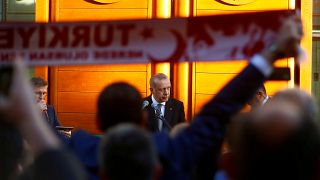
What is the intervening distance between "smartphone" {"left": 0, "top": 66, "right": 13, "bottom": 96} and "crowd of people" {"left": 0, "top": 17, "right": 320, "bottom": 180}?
5.0 inches

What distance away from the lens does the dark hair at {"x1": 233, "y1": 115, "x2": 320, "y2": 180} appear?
1914 millimetres

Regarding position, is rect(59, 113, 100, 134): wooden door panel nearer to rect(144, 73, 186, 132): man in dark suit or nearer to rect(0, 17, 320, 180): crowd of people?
rect(144, 73, 186, 132): man in dark suit

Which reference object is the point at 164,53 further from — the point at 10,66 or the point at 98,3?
the point at 98,3

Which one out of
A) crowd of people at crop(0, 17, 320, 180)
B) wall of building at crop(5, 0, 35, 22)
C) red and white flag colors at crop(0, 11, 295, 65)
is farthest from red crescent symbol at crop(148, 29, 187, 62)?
wall of building at crop(5, 0, 35, 22)

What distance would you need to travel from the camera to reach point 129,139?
7.04ft

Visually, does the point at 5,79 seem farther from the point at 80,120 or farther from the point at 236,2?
the point at 236,2

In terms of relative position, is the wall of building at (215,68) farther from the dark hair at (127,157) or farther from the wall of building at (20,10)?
the dark hair at (127,157)

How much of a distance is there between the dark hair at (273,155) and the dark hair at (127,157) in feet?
0.94


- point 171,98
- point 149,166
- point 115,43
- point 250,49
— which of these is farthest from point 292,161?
point 171,98

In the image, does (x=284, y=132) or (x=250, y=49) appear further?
(x=250, y=49)

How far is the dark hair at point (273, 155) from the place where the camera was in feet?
6.28

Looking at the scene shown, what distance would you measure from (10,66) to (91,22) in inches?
16.3

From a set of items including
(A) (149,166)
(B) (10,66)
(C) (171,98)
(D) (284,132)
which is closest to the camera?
(D) (284,132)

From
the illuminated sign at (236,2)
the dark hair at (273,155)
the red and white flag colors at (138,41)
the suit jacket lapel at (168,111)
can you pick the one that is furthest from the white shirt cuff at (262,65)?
the illuminated sign at (236,2)
